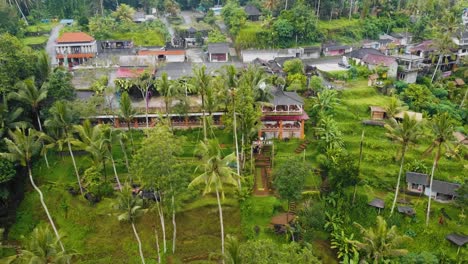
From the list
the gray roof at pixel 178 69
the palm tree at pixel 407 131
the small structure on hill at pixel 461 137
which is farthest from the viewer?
the gray roof at pixel 178 69

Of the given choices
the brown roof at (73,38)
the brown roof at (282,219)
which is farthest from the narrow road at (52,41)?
the brown roof at (282,219)

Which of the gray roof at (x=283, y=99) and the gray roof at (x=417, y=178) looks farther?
the gray roof at (x=283, y=99)

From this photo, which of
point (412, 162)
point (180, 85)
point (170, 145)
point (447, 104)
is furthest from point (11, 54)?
point (447, 104)

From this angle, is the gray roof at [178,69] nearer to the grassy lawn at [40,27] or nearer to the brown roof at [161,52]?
the brown roof at [161,52]

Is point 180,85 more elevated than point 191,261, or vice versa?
point 180,85

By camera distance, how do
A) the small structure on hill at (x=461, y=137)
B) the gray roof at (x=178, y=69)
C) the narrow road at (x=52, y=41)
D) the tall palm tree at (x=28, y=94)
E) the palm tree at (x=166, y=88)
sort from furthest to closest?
the narrow road at (x=52, y=41) < the gray roof at (x=178, y=69) < the small structure on hill at (x=461, y=137) < the palm tree at (x=166, y=88) < the tall palm tree at (x=28, y=94)

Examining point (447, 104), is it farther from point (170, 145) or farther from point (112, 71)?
point (112, 71)

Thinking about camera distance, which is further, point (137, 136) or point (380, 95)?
point (380, 95)
